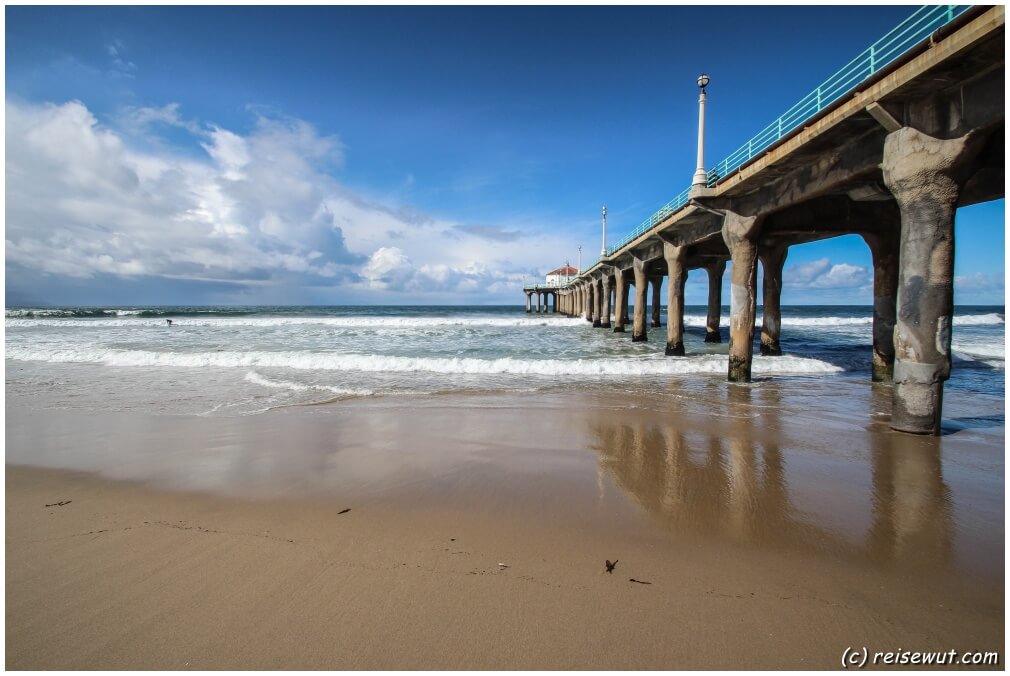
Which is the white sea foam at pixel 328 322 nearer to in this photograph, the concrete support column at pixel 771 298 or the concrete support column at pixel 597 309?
the concrete support column at pixel 597 309

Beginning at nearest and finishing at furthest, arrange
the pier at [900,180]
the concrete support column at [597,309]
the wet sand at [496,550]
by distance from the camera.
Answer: the wet sand at [496,550], the pier at [900,180], the concrete support column at [597,309]

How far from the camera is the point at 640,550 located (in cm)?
267

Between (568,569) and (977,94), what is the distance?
7.25 meters

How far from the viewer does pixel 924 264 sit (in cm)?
561

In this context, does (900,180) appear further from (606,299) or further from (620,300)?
(606,299)

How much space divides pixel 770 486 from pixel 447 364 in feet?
32.0

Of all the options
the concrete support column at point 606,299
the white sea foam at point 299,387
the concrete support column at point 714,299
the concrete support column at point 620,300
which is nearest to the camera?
the white sea foam at point 299,387

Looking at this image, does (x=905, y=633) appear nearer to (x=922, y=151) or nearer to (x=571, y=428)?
(x=571, y=428)

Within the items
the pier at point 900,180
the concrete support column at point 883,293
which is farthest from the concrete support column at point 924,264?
the concrete support column at point 883,293

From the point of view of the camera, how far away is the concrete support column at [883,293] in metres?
10.6

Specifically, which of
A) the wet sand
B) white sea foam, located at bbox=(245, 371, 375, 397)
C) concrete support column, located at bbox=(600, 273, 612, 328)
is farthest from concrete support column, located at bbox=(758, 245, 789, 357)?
white sea foam, located at bbox=(245, 371, 375, 397)

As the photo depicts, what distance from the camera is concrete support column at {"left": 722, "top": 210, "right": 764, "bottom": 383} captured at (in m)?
10.4

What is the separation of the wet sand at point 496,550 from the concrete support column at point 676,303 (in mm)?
10399

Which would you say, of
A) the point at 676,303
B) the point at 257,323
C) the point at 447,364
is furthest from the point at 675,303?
the point at 257,323
